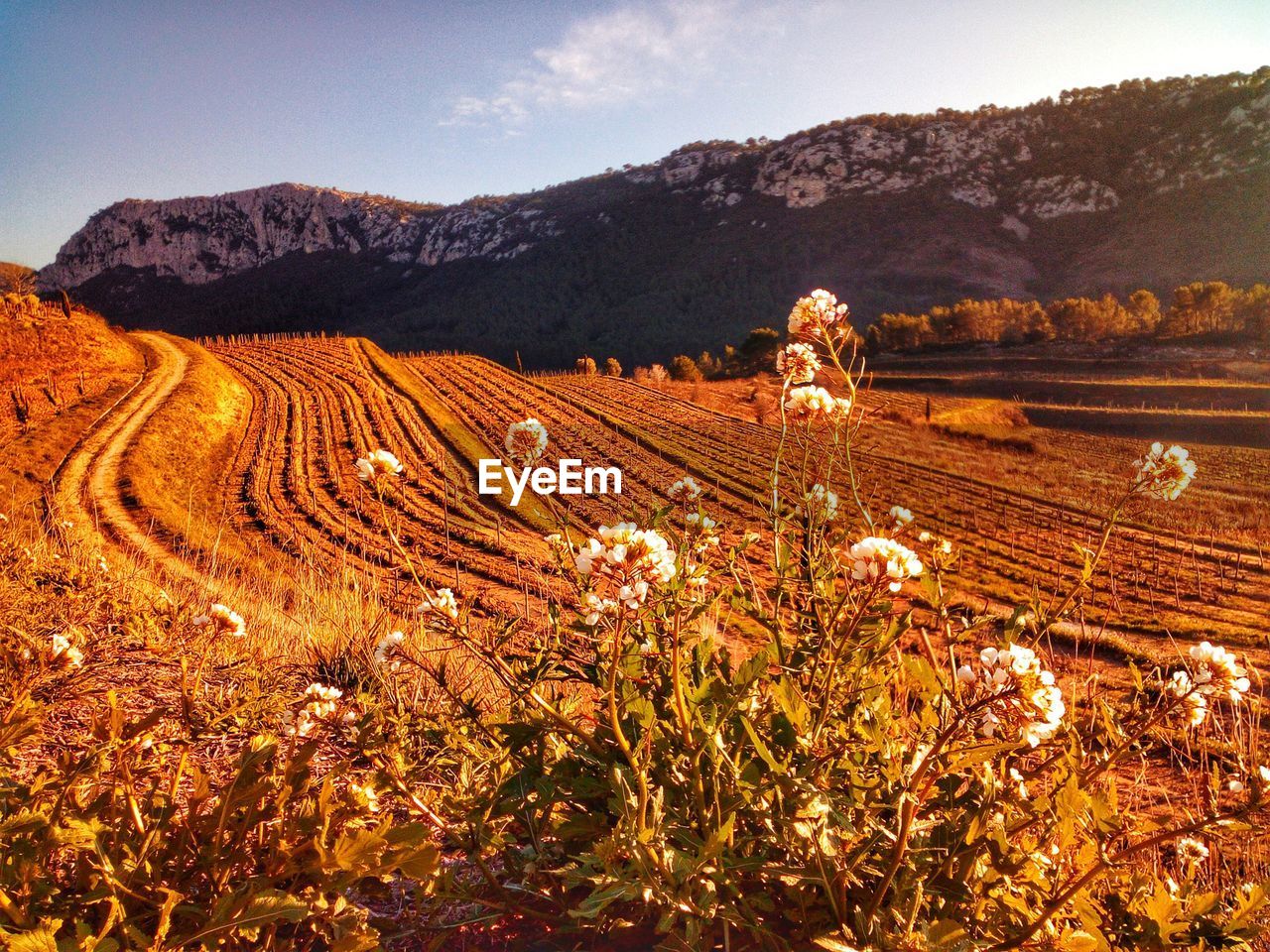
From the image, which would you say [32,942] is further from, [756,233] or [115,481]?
[756,233]

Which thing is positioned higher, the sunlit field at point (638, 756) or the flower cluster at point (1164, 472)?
the flower cluster at point (1164, 472)

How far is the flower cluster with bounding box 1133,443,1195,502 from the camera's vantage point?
1343mm

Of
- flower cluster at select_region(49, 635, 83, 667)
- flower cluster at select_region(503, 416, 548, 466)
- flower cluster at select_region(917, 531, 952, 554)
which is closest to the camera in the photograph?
flower cluster at select_region(49, 635, 83, 667)

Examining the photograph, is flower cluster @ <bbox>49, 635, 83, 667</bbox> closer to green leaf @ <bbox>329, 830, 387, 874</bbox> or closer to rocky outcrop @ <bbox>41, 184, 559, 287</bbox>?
green leaf @ <bbox>329, 830, 387, 874</bbox>

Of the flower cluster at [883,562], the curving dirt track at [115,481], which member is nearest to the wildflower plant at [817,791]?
the flower cluster at [883,562]

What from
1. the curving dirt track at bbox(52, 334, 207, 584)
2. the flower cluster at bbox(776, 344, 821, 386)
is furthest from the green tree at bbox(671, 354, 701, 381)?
the flower cluster at bbox(776, 344, 821, 386)

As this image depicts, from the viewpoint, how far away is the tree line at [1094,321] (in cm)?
1914

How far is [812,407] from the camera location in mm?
1509

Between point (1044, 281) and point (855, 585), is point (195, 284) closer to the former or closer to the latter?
point (855, 585)

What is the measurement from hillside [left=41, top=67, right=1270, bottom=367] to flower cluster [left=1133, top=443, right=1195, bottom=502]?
491 inches

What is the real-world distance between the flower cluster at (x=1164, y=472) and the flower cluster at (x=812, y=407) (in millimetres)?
574

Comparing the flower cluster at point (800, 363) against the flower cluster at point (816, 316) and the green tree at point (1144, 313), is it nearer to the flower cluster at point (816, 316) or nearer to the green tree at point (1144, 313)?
the flower cluster at point (816, 316)

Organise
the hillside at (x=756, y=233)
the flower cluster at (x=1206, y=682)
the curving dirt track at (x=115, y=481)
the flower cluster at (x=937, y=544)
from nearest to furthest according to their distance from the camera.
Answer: the flower cluster at (x=1206, y=682), the flower cluster at (x=937, y=544), the curving dirt track at (x=115, y=481), the hillside at (x=756, y=233)

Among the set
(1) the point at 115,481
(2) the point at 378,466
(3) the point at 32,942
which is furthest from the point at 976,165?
(3) the point at 32,942
